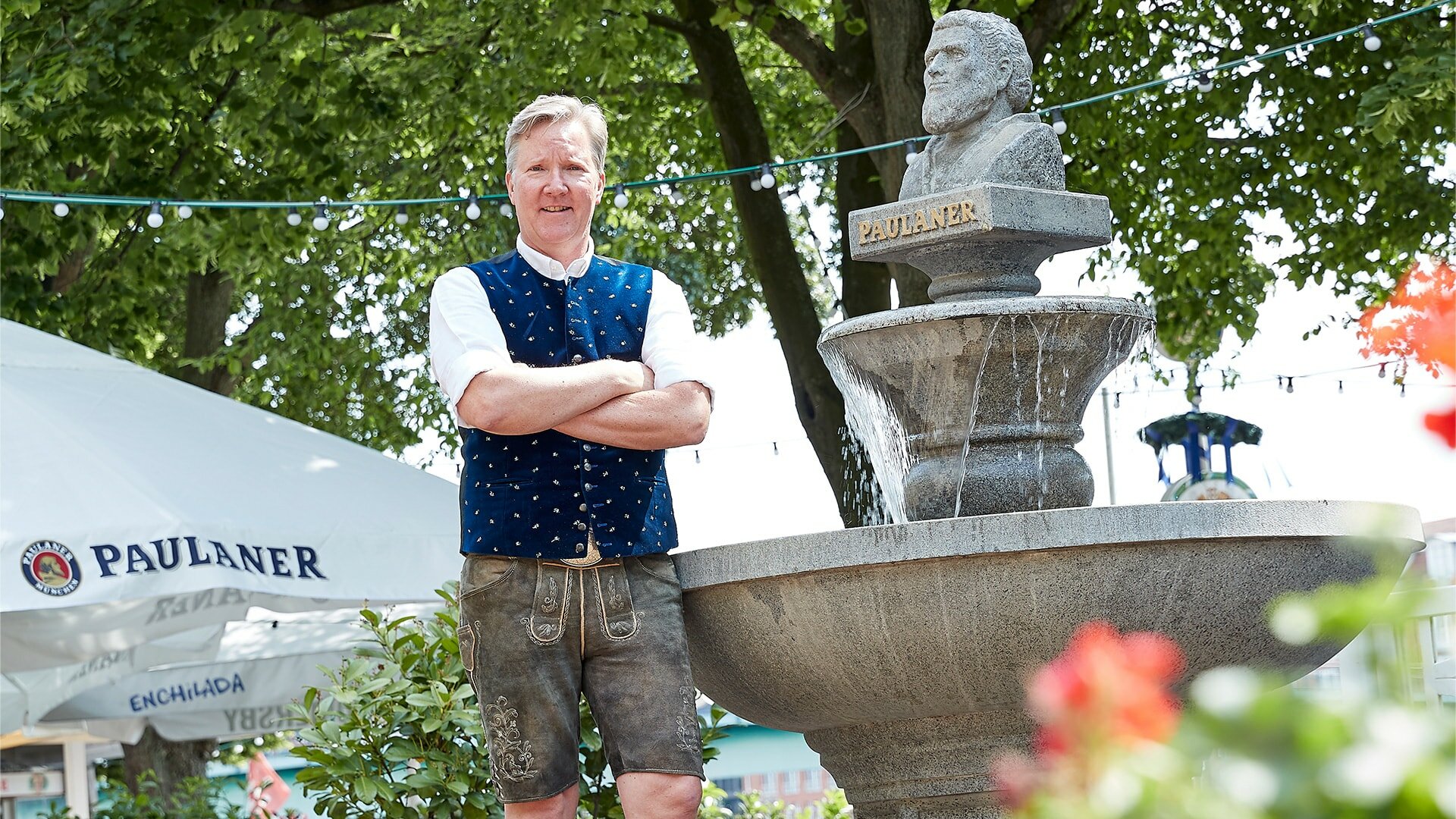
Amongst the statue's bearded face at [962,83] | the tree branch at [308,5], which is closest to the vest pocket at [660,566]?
the statue's bearded face at [962,83]

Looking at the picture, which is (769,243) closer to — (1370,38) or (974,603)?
(1370,38)

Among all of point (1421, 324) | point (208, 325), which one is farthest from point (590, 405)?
point (208, 325)

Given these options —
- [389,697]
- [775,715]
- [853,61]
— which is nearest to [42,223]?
[853,61]

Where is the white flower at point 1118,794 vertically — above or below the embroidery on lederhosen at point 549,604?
below

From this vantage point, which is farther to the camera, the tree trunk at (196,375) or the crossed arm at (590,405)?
the tree trunk at (196,375)

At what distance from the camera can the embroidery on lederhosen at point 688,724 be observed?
9.82ft

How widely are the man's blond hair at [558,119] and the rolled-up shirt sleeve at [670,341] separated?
0.26 metres

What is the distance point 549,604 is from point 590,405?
34cm

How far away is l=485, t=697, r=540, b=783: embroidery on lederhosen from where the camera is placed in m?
2.97

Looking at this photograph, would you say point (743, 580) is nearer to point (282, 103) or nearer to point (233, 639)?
point (282, 103)

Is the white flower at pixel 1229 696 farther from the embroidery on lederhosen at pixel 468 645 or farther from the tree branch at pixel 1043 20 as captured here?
the tree branch at pixel 1043 20

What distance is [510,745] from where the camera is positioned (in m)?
2.98

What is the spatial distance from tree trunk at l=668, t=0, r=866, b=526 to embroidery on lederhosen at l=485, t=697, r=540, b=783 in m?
6.22

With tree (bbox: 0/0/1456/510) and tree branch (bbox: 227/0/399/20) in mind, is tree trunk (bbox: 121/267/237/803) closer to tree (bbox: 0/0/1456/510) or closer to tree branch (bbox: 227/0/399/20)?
tree (bbox: 0/0/1456/510)
